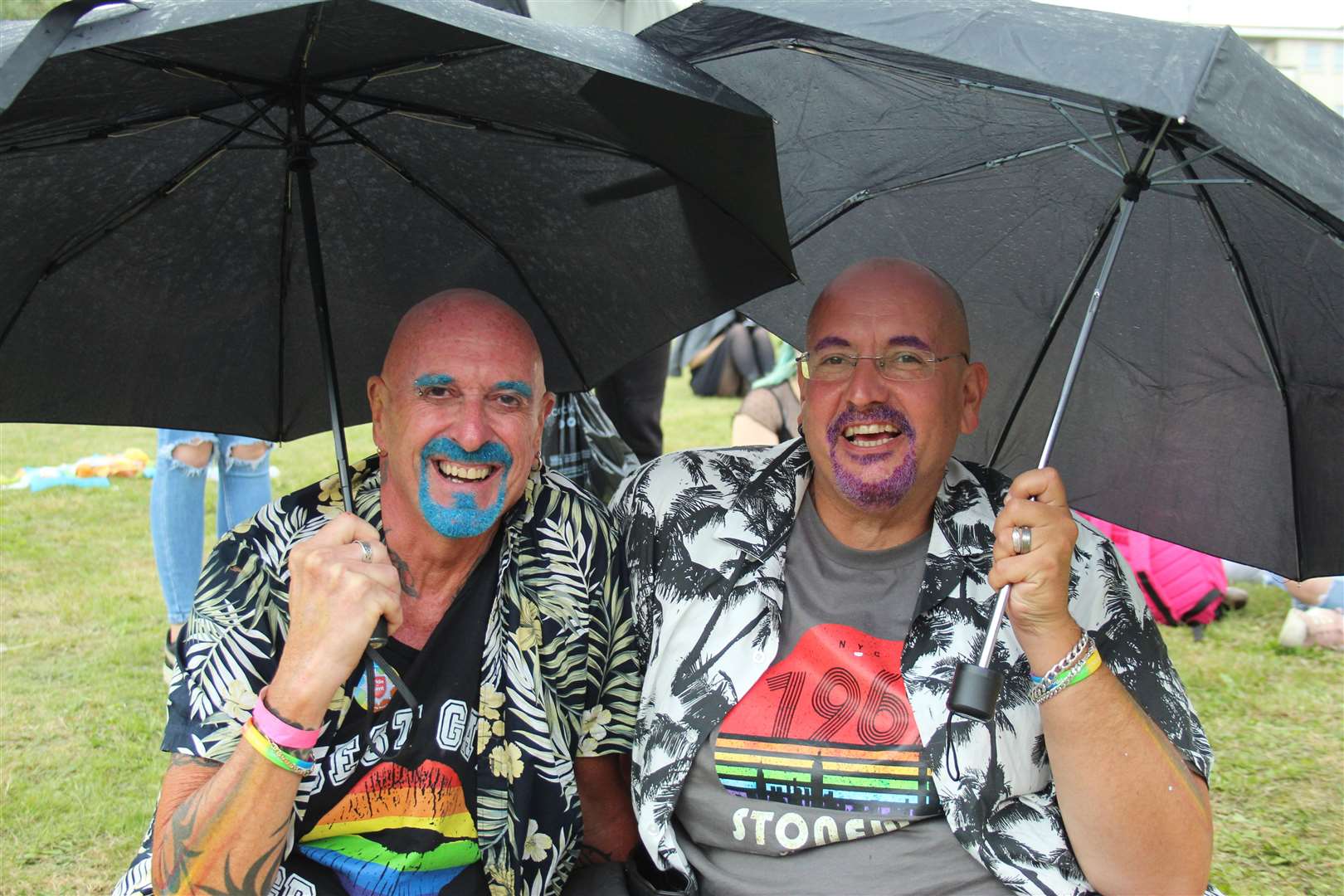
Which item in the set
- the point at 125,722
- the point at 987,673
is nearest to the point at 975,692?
the point at 987,673

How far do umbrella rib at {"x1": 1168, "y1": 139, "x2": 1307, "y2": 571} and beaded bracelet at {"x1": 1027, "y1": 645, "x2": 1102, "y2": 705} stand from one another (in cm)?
96

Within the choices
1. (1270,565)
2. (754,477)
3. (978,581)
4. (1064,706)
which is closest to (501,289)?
(754,477)

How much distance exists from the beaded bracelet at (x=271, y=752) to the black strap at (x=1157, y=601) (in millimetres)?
5164

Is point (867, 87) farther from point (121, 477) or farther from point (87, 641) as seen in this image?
point (121, 477)

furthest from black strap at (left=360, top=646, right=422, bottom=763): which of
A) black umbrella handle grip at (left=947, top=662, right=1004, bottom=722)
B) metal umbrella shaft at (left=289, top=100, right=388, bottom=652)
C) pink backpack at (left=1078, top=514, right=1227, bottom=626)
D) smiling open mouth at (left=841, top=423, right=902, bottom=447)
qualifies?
pink backpack at (left=1078, top=514, right=1227, bottom=626)

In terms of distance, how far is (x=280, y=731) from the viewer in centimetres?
200

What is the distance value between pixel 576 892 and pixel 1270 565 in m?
1.84

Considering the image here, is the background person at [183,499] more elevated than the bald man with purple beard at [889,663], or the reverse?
the background person at [183,499]

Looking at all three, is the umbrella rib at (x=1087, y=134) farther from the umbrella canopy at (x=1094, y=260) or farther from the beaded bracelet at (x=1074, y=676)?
the beaded bracelet at (x=1074, y=676)

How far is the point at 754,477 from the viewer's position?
2.84 meters

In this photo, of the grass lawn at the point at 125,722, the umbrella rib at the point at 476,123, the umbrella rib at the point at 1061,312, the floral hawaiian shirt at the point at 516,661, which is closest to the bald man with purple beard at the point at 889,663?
the floral hawaiian shirt at the point at 516,661

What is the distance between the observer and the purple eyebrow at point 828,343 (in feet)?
9.07

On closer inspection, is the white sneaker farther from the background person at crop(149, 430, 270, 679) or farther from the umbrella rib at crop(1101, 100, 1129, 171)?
the background person at crop(149, 430, 270, 679)

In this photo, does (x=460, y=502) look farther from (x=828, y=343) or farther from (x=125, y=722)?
(x=125, y=722)
